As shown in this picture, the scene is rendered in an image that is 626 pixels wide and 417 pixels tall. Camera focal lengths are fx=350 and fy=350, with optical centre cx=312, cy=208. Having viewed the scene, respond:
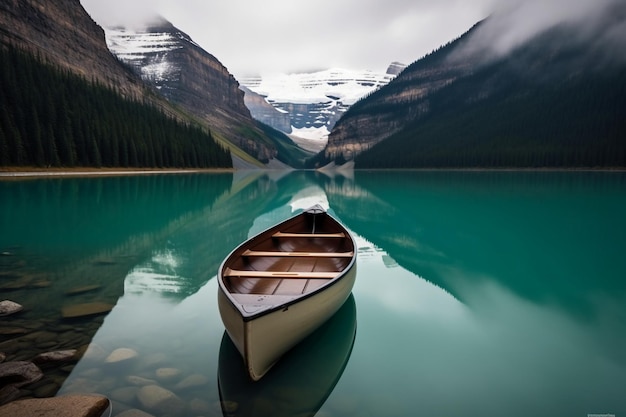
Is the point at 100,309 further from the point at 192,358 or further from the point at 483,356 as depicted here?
the point at 483,356

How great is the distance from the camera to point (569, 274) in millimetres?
12992

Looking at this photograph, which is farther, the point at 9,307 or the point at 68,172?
the point at 68,172

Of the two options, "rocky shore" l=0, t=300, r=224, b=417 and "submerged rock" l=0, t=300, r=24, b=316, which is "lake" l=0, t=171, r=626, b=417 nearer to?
"rocky shore" l=0, t=300, r=224, b=417

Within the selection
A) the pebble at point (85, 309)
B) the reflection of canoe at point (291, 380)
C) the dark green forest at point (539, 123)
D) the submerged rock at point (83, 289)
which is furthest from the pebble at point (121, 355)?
the dark green forest at point (539, 123)

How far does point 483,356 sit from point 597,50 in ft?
750

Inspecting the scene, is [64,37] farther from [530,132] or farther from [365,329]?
[530,132]

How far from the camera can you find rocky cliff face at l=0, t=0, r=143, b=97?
105794 mm

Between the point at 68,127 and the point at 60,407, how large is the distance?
7959 cm

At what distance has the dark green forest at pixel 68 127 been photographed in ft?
200

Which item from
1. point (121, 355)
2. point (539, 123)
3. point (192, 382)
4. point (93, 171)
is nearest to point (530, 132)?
point (539, 123)

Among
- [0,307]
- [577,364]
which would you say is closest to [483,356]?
[577,364]

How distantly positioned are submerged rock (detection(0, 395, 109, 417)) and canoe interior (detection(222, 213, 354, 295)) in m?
2.88

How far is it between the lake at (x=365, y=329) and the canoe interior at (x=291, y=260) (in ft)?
3.93

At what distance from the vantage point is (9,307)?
8.33 m
